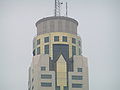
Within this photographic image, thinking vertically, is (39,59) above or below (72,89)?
above

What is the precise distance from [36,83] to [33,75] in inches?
252

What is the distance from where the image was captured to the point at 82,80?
199750mm

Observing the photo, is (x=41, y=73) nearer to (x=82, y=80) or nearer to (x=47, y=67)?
(x=47, y=67)

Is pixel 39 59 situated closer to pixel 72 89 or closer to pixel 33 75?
pixel 33 75

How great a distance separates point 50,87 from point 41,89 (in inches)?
201

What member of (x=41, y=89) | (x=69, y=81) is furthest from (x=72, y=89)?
(x=41, y=89)

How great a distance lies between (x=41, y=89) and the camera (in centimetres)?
19288

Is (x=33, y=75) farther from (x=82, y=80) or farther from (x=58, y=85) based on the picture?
(x=82, y=80)

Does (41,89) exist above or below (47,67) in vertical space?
below

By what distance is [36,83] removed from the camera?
194m

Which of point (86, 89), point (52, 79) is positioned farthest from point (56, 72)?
point (86, 89)

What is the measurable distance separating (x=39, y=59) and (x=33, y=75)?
925 centimetres

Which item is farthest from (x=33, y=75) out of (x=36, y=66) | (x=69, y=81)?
(x=69, y=81)

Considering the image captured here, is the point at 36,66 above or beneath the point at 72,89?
above
